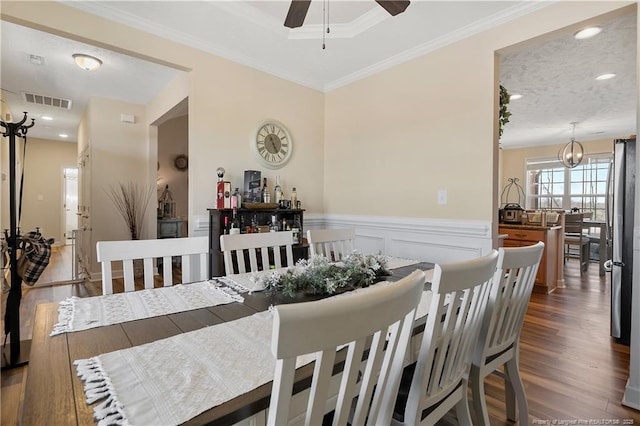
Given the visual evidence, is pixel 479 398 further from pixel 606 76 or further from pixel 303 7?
pixel 606 76

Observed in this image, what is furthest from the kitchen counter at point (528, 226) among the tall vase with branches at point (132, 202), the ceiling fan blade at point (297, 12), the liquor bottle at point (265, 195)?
the tall vase with branches at point (132, 202)

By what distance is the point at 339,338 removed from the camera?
589mm

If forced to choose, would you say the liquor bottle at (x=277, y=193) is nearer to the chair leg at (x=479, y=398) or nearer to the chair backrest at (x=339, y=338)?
the chair leg at (x=479, y=398)

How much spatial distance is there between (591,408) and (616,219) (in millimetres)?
1660

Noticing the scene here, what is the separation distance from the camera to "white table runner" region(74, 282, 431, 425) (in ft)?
2.09

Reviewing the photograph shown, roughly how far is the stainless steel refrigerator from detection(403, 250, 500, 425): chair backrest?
2.19 metres

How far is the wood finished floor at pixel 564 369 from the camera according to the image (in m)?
1.72

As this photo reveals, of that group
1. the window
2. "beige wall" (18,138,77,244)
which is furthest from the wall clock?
the window

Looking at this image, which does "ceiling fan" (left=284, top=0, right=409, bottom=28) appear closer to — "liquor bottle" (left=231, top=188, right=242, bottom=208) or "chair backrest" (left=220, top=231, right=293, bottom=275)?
"chair backrest" (left=220, top=231, right=293, bottom=275)

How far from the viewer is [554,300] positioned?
371 centimetres

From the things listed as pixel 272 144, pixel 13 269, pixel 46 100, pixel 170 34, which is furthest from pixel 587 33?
pixel 46 100

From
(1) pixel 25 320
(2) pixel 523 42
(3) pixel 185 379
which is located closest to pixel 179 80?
(1) pixel 25 320

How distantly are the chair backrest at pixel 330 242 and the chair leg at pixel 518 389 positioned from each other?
3.73ft

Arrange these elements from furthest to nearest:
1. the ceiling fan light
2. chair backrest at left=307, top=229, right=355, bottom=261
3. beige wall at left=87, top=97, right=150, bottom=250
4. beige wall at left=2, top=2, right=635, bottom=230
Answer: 1. beige wall at left=87, top=97, right=150, bottom=250
2. the ceiling fan light
3. beige wall at left=2, top=2, right=635, bottom=230
4. chair backrest at left=307, top=229, right=355, bottom=261
